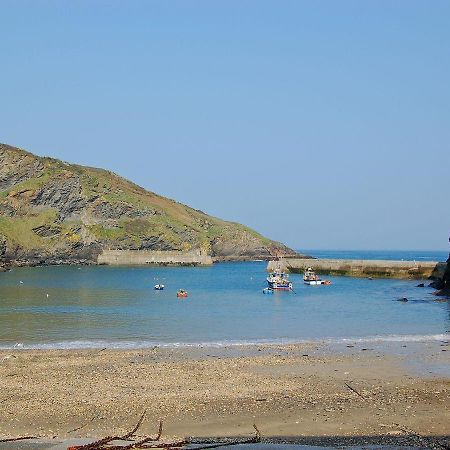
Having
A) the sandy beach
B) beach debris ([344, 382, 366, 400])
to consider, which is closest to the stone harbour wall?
the sandy beach

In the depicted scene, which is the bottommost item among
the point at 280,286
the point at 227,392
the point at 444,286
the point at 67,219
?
the point at 227,392

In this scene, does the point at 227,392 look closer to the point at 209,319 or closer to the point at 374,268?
the point at 209,319

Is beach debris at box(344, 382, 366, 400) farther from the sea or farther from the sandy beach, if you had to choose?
the sea

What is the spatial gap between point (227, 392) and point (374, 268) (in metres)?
91.7

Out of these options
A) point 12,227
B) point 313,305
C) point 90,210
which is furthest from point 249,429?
point 90,210

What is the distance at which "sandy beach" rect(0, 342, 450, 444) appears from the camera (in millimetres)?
14336

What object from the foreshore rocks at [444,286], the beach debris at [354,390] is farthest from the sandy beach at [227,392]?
the foreshore rocks at [444,286]

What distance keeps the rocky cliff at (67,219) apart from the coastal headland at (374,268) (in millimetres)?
54039

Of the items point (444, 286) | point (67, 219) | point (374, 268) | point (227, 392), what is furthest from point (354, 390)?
point (67, 219)

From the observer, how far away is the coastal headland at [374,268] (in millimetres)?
98938

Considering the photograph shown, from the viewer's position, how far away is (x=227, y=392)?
59.8 feet

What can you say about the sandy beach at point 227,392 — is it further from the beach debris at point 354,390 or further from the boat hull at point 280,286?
the boat hull at point 280,286

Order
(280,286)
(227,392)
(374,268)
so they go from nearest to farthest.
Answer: (227,392)
(280,286)
(374,268)

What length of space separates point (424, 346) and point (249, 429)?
689 inches
